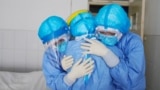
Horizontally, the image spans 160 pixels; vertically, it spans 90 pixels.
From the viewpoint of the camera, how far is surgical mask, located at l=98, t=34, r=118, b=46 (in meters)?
0.93

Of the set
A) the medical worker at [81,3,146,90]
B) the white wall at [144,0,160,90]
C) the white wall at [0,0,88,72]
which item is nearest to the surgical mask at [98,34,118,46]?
the medical worker at [81,3,146,90]

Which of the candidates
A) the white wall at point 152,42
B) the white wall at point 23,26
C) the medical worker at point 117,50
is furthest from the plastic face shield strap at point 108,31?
the white wall at point 23,26

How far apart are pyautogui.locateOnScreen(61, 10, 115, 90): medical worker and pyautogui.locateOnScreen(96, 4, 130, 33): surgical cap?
5cm

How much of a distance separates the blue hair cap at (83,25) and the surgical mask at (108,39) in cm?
4

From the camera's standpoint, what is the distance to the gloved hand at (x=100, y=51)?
89 centimetres

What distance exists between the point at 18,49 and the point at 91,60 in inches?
71.4

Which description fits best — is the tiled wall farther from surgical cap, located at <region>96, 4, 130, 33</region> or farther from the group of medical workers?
surgical cap, located at <region>96, 4, 130, 33</region>

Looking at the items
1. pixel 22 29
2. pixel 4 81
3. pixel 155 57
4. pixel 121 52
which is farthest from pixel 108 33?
pixel 22 29

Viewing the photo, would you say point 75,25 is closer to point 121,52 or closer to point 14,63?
point 121,52

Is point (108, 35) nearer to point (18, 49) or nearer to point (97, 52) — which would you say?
point (97, 52)

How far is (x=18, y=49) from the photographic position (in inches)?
102

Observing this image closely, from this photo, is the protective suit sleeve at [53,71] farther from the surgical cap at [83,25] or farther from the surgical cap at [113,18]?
the surgical cap at [113,18]

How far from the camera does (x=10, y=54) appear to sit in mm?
2592

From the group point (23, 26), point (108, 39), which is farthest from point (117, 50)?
point (23, 26)
